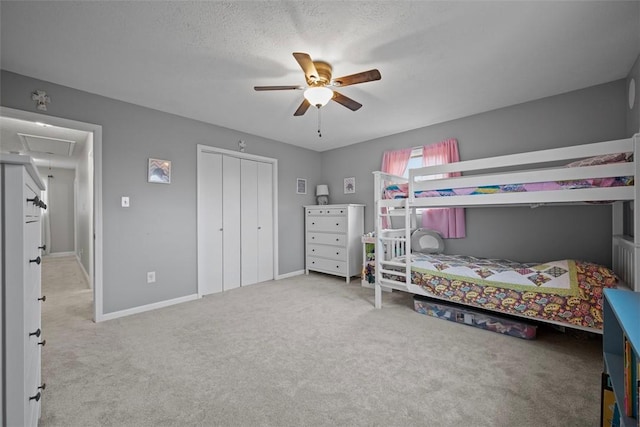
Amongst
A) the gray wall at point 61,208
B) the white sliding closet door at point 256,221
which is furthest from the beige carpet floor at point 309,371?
the gray wall at point 61,208

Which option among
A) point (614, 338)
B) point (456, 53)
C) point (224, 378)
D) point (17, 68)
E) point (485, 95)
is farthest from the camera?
point (485, 95)

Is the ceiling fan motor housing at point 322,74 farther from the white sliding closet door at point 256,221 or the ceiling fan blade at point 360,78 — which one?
the white sliding closet door at point 256,221

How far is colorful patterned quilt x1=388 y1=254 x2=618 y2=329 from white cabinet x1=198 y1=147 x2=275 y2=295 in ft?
8.52

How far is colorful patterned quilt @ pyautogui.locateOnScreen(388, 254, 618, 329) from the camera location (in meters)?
1.95

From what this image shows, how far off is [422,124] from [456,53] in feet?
5.44

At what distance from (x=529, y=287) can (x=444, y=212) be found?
157cm

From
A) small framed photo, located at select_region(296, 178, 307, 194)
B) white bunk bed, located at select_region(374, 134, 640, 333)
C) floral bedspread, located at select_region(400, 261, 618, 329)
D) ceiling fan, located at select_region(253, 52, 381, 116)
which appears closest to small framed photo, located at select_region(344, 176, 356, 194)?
small framed photo, located at select_region(296, 178, 307, 194)

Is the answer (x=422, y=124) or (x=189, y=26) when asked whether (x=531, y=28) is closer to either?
(x=422, y=124)

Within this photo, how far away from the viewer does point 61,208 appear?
7.19 metres

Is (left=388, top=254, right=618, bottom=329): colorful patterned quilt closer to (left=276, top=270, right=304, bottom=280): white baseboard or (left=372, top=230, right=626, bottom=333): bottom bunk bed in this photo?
(left=372, top=230, right=626, bottom=333): bottom bunk bed

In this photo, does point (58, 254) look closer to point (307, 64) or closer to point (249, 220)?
point (249, 220)

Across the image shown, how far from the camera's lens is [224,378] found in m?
1.79

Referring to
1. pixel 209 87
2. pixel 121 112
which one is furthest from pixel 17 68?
pixel 209 87

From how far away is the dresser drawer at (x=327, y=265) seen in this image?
171 inches
